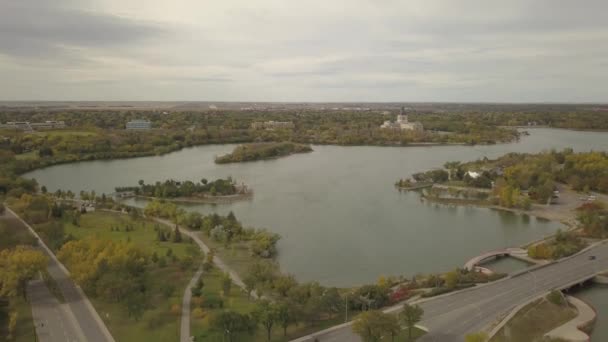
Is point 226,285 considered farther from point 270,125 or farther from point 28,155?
point 270,125

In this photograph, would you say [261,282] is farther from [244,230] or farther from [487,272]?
[487,272]

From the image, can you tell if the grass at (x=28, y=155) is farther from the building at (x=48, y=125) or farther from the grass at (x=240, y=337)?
the grass at (x=240, y=337)

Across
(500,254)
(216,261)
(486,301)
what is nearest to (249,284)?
(216,261)

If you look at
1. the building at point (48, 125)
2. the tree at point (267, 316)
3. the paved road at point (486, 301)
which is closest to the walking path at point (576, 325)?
the paved road at point (486, 301)

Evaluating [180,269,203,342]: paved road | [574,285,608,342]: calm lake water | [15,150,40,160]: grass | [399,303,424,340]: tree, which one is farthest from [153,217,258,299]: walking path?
[15,150,40,160]: grass

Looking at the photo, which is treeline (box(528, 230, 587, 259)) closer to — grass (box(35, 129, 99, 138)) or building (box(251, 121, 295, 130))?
grass (box(35, 129, 99, 138))

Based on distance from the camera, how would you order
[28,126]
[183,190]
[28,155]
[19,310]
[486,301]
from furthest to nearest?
[28,126], [28,155], [183,190], [486,301], [19,310]

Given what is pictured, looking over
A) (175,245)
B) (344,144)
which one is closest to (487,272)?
(175,245)
